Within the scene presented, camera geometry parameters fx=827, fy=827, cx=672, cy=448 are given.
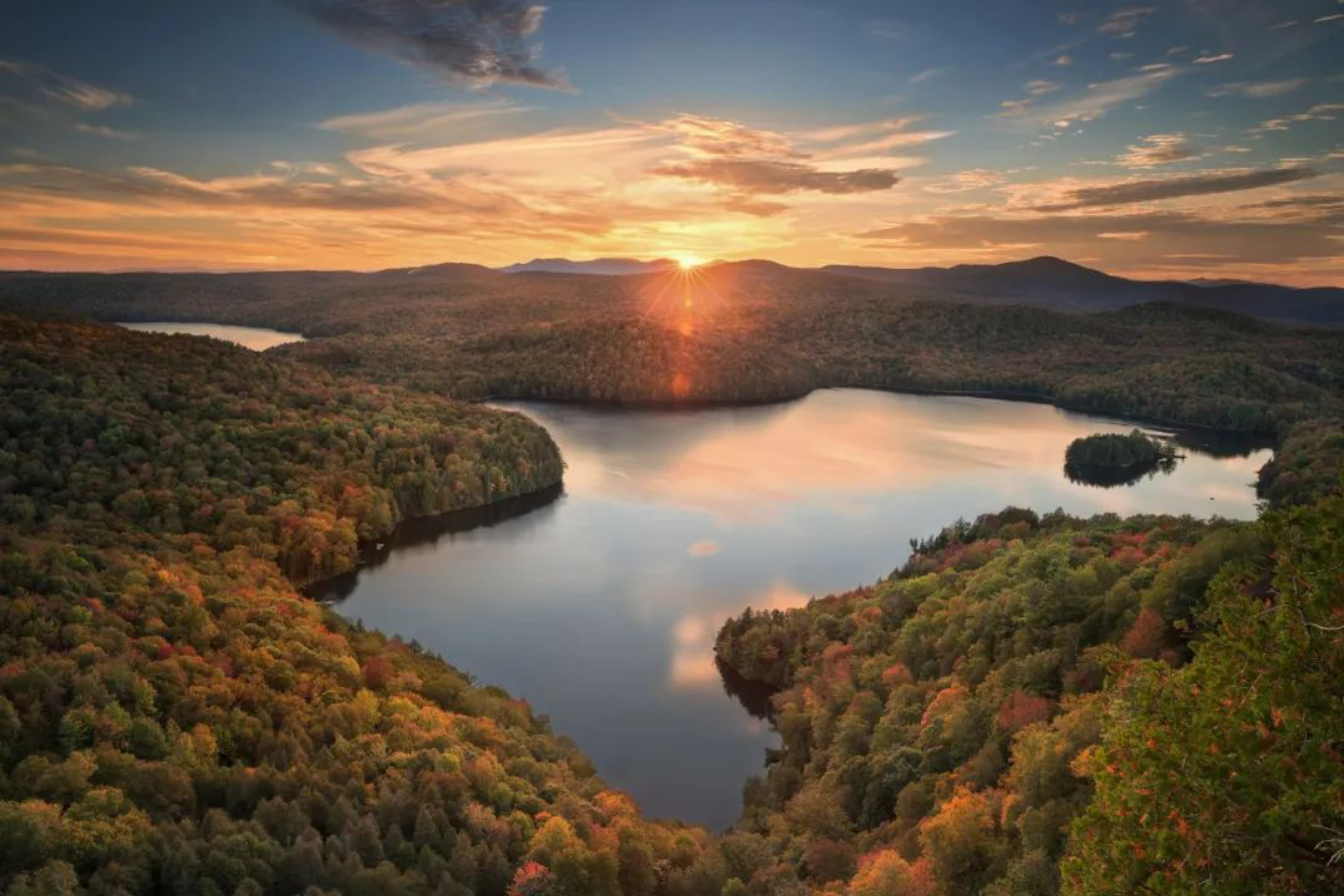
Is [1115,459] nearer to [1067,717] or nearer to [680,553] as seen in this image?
[680,553]

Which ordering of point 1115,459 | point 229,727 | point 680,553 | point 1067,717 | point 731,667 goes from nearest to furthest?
1. point 1067,717
2. point 229,727
3. point 731,667
4. point 680,553
5. point 1115,459

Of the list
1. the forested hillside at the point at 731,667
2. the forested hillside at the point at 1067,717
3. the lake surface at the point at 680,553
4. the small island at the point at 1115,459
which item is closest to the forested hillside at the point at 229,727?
the forested hillside at the point at 731,667

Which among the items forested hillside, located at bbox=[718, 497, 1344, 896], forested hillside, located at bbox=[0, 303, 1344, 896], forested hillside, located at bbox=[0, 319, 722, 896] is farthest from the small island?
forested hillside, located at bbox=[0, 319, 722, 896]

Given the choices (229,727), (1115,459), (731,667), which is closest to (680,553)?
(731,667)

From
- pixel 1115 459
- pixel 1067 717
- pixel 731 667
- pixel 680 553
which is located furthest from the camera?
pixel 1115 459

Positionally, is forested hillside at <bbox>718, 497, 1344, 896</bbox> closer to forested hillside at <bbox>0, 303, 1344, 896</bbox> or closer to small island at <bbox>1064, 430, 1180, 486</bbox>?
forested hillside at <bbox>0, 303, 1344, 896</bbox>

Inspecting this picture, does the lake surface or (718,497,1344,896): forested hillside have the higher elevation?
(718,497,1344,896): forested hillside
